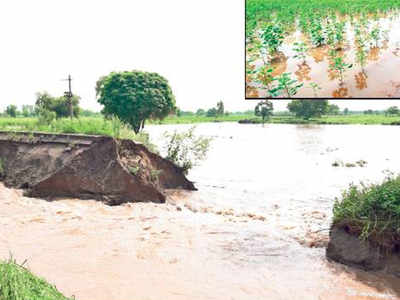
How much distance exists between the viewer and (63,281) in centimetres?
467

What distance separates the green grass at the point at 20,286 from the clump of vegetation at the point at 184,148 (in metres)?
9.04

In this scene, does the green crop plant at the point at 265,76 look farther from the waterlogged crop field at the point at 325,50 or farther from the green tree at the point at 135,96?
the green tree at the point at 135,96

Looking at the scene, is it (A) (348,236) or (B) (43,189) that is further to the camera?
(B) (43,189)

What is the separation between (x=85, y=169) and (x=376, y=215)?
5885 mm

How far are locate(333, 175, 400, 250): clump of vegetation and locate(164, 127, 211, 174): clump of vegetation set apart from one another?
6.33 metres

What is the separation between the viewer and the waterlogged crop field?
3.51 m

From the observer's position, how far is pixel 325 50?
12.3ft

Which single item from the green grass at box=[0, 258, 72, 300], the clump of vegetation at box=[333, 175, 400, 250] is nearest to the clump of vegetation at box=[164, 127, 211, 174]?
the clump of vegetation at box=[333, 175, 400, 250]

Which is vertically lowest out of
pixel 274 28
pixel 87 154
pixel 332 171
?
pixel 332 171

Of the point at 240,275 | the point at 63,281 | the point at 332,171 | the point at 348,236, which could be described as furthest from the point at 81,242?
the point at 332,171

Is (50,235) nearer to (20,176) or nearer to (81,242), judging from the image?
(81,242)

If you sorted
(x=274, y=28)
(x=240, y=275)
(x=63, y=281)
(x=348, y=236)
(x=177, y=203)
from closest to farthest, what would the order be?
1. (x=274, y=28)
2. (x=63, y=281)
3. (x=240, y=275)
4. (x=348, y=236)
5. (x=177, y=203)

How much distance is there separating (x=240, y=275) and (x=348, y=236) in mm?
1568

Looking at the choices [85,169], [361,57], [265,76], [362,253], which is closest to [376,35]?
[361,57]
